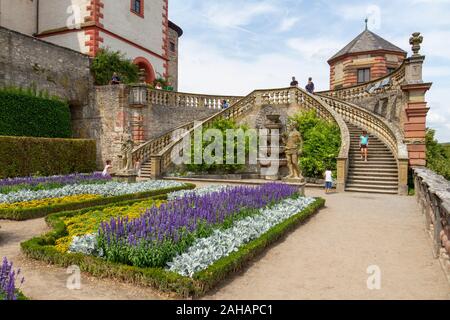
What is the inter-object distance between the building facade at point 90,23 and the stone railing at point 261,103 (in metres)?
9.32

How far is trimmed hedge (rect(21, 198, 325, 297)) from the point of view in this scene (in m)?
3.88

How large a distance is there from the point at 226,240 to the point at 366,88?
66.5ft

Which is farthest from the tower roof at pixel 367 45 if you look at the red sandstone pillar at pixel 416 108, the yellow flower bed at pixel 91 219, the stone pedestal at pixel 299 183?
the yellow flower bed at pixel 91 219

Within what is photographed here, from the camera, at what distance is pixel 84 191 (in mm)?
11164

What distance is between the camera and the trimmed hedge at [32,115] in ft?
54.6

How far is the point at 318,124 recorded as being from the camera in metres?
17.8

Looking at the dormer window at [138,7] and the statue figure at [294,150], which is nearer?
the statue figure at [294,150]

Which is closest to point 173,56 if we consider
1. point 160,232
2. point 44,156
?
point 44,156

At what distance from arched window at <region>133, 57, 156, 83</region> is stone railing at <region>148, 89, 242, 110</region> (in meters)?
5.51

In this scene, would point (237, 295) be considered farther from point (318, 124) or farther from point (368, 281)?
point (318, 124)

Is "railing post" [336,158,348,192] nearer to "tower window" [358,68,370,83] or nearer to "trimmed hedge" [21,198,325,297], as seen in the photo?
"trimmed hedge" [21,198,325,297]

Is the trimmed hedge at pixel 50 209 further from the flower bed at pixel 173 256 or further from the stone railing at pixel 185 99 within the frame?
the stone railing at pixel 185 99

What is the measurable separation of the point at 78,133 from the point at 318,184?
15.4 m

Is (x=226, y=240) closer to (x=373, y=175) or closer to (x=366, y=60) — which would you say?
(x=373, y=175)
